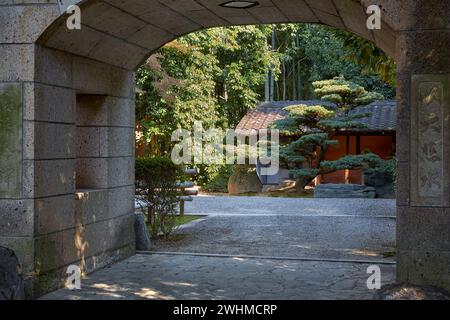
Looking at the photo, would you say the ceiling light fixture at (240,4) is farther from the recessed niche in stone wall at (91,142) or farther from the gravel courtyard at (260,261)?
the gravel courtyard at (260,261)

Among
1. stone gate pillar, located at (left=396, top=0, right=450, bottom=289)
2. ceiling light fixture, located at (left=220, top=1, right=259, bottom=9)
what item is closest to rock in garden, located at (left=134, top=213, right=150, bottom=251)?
ceiling light fixture, located at (left=220, top=1, right=259, bottom=9)

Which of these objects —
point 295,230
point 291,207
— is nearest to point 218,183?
point 291,207

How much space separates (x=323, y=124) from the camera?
61.5ft

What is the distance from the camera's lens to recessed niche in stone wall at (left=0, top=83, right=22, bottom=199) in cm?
571

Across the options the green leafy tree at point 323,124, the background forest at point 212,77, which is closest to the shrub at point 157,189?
the background forest at point 212,77

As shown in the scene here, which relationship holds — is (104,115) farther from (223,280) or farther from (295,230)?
(295,230)

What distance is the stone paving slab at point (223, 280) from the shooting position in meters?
5.91

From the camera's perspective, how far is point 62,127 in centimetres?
626

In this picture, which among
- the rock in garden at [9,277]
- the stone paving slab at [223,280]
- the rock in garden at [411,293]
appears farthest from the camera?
the stone paving slab at [223,280]

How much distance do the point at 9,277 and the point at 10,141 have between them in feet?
5.54

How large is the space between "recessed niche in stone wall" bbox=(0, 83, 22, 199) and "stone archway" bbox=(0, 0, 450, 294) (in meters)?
0.01

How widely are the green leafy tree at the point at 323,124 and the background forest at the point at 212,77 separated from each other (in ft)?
7.51

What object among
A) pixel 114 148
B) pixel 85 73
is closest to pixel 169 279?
pixel 114 148

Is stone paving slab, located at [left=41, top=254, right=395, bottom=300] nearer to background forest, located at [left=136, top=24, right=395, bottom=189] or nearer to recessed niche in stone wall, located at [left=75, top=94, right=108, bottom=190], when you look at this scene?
recessed niche in stone wall, located at [left=75, top=94, right=108, bottom=190]
